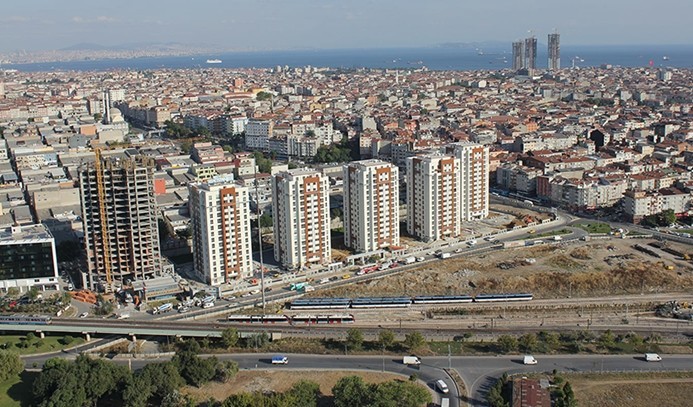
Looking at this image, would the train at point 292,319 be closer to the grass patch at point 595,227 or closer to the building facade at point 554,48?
the grass patch at point 595,227

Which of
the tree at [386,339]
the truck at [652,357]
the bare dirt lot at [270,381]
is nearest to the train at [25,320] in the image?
the bare dirt lot at [270,381]

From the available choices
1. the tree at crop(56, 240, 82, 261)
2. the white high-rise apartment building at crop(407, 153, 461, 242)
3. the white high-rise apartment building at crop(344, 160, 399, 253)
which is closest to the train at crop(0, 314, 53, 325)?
the tree at crop(56, 240, 82, 261)

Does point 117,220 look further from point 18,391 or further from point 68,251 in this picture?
point 18,391

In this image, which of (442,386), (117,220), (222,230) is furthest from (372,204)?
(442,386)

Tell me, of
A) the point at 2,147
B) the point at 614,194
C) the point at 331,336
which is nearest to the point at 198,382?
the point at 331,336

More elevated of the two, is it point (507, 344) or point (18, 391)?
point (507, 344)

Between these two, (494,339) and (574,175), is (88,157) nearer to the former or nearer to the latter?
(574,175)

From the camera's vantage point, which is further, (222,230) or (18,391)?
(222,230)

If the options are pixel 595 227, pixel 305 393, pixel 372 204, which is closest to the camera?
pixel 305 393

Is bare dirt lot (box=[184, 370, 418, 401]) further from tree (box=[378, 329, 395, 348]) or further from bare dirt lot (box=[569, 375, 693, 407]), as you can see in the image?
bare dirt lot (box=[569, 375, 693, 407])
